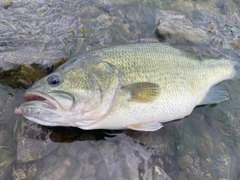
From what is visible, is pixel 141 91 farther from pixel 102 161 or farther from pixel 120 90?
pixel 102 161

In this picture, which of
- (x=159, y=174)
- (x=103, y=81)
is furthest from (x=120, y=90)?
(x=159, y=174)

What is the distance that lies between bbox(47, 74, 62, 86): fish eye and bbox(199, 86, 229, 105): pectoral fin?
259 centimetres

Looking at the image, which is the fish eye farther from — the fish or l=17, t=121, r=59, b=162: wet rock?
l=17, t=121, r=59, b=162: wet rock

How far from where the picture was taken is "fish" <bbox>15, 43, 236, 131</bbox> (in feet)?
10.7

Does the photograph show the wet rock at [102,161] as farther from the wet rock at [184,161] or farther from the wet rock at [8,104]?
the wet rock at [8,104]

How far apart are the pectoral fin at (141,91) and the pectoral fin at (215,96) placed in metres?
1.29

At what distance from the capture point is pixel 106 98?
11.5 ft

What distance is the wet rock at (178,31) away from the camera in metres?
5.45

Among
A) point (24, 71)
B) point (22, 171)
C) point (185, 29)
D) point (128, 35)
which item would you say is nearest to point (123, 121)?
point (22, 171)

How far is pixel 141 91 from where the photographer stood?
3.63 metres

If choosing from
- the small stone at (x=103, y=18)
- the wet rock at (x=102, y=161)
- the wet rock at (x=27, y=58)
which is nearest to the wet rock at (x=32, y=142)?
the wet rock at (x=102, y=161)

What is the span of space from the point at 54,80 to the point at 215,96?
2.93m

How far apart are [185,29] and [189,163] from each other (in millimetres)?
2992

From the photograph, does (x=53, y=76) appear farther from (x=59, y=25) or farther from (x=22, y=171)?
(x=59, y=25)
